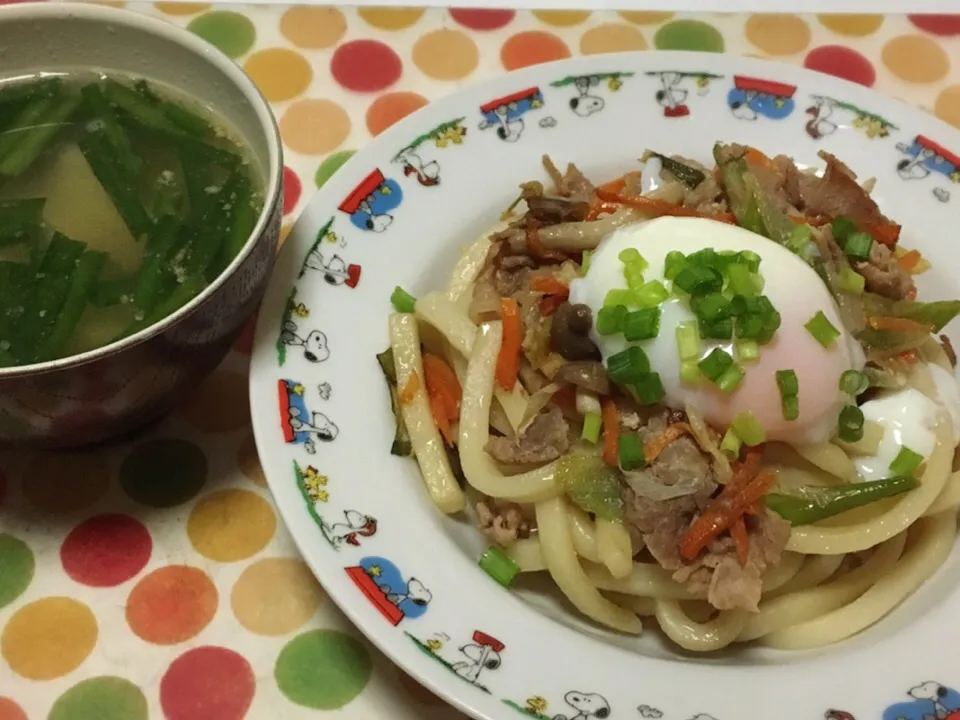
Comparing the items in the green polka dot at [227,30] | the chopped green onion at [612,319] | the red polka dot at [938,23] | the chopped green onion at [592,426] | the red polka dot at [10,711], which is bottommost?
the red polka dot at [10,711]

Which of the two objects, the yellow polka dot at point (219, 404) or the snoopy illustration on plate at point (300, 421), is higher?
the snoopy illustration on plate at point (300, 421)

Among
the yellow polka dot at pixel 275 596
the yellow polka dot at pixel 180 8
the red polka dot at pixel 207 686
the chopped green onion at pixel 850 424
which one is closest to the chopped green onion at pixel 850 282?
the chopped green onion at pixel 850 424

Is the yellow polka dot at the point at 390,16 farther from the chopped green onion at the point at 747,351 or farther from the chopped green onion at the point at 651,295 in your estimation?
the chopped green onion at the point at 747,351

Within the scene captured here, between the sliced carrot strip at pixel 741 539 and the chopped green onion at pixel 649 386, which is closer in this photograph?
the sliced carrot strip at pixel 741 539

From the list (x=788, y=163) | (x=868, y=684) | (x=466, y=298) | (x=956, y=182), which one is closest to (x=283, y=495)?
(x=466, y=298)

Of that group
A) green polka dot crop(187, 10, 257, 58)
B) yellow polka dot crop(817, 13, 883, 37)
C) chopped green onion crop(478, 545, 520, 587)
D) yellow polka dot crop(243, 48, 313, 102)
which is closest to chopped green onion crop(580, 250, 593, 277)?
chopped green onion crop(478, 545, 520, 587)

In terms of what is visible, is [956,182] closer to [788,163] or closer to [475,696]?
[788,163]

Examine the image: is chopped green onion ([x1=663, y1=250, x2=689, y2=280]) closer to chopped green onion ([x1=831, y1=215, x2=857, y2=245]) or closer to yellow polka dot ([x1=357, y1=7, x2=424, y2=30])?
chopped green onion ([x1=831, y1=215, x2=857, y2=245])

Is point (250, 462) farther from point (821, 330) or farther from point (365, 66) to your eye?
point (365, 66)
